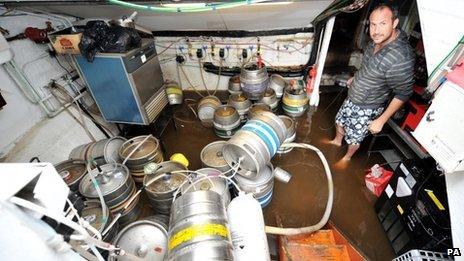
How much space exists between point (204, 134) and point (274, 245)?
210 cm

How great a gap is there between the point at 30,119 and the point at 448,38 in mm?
4159

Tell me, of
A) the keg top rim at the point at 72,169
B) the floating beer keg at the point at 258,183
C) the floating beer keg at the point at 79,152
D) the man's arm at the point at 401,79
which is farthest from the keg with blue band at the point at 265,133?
the floating beer keg at the point at 79,152

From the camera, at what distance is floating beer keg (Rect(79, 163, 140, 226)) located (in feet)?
6.99

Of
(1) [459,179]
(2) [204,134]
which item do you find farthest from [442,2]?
(2) [204,134]

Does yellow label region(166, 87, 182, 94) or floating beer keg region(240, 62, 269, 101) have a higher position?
floating beer keg region(240, 62, 269, 101)

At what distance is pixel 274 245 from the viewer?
223 centimetres

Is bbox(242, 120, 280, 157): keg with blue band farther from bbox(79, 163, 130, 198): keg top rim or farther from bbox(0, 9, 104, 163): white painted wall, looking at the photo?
bbox(0, 9, 104, 163): white painted wall

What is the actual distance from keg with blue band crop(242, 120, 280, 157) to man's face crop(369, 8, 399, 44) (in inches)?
50.3

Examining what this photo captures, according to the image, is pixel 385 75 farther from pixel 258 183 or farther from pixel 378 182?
pixel 258 183

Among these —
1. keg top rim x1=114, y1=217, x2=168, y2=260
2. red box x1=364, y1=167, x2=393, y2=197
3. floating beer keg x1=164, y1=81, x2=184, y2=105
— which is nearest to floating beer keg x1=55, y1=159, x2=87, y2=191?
keg top rim x1=114, y1=217, x2=168, y2=260

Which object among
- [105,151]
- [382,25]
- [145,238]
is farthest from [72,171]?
[382,25]

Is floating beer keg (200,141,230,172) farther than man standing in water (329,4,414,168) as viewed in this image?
Yes

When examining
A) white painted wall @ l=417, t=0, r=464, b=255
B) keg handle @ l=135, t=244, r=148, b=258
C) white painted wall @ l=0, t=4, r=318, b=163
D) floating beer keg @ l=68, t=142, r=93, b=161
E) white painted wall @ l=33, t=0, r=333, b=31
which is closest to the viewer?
white painted wall @ l=417, t=0, r=464, b=255

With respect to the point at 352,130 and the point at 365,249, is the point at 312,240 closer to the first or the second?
the point at 365,249
